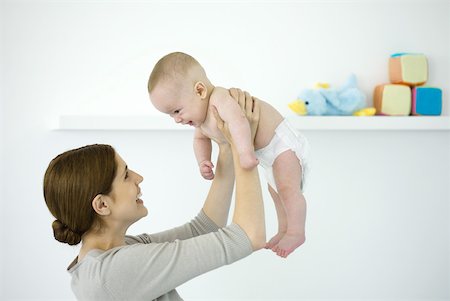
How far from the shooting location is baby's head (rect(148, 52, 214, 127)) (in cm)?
146

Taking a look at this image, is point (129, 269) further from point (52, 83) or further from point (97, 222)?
point (52, 83)

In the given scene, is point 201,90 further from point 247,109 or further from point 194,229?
point 194,229

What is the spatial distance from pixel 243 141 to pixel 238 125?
0.15 ft

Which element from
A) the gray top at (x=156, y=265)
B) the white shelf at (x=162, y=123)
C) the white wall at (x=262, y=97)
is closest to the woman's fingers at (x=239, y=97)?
the gray top at (x=156, y=265)

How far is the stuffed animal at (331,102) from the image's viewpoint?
2.59 m

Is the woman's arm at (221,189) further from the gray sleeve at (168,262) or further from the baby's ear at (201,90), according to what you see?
the gray sleeve at (168,262)

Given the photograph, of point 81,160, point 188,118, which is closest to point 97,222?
point 81,160

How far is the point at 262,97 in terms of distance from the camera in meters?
2.72

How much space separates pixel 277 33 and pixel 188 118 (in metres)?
1.36

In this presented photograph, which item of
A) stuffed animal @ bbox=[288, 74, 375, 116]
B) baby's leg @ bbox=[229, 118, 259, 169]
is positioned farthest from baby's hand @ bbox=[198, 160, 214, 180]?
stuffed animal @ bbox=[288, 74, 375, 116]

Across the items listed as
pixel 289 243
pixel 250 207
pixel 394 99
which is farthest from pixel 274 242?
pixel 394 99

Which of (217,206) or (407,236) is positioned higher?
(217,206)

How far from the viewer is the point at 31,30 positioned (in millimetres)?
2688

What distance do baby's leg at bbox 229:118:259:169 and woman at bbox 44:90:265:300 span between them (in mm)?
23
